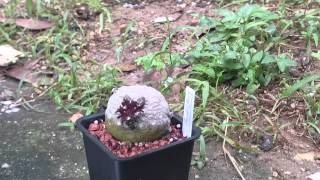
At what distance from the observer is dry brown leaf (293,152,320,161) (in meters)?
2.21

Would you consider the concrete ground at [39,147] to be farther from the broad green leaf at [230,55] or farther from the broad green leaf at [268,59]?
the broad green leaf at [268,59]

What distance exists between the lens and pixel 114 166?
64.8 inches

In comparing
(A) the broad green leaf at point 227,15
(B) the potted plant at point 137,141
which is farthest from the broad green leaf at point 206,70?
(B) the potted plant at point 137,141

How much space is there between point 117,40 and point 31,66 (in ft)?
1.73

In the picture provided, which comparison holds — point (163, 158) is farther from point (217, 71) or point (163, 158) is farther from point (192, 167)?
point (217, 71)

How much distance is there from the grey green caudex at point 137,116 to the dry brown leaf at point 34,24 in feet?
5.65

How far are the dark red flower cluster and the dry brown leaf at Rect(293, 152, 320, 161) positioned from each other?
66cm

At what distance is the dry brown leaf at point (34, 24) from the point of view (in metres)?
3.32

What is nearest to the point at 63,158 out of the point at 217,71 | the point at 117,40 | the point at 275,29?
the point at 217,71

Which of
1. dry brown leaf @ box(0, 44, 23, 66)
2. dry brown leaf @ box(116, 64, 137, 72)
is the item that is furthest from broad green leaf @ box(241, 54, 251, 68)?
dry brown leaf @ box(0, 44, 23, 66)

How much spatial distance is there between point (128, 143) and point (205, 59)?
43.2 inches

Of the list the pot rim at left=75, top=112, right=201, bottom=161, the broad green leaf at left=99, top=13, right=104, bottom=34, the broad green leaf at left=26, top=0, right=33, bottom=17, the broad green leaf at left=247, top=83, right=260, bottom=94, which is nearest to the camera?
the pot rim at left=75, top=112, right=201, bottom=161

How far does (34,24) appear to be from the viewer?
11.0ft

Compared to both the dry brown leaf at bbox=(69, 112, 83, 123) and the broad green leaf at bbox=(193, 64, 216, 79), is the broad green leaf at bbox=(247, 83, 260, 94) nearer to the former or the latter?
the broad green leaf at bbox=(193, 64, 216, 79)
